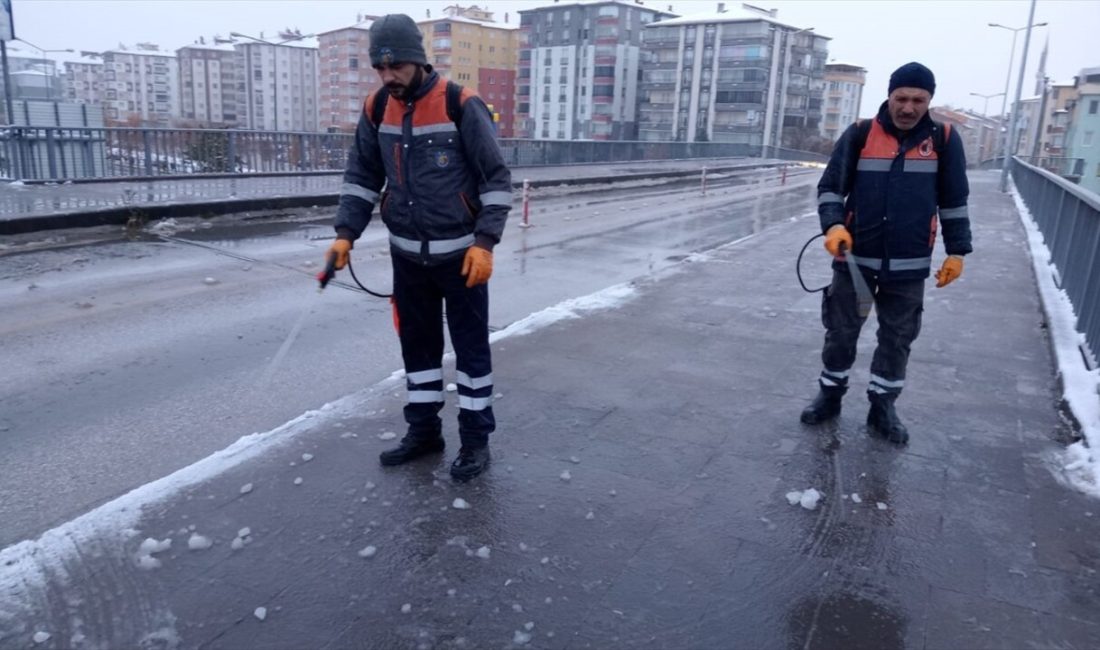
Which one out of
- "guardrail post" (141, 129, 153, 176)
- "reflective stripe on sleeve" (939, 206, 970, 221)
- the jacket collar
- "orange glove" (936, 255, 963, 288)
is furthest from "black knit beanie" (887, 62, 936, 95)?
"guardrail post" (141, 129, 153, 176)

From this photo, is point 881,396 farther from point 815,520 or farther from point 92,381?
point 92,381

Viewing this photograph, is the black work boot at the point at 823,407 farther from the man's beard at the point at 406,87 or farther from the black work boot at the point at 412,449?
the man's beard at the point at 406,87

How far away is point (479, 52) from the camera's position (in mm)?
122625

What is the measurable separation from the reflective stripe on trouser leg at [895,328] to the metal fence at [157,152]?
656 inches

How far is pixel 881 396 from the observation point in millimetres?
4727

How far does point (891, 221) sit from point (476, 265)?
231 cm

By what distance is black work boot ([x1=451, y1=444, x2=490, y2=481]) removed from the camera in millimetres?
3975

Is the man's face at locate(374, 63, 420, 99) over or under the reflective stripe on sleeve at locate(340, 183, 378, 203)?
over

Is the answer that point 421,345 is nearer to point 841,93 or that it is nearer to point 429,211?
point 429,211

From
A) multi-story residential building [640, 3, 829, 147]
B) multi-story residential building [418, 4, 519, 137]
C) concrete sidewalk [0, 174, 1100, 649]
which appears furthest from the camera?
multi-story residential building [418, 4, 519, 137]

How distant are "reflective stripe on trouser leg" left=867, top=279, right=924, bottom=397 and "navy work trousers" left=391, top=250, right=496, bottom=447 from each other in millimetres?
2280

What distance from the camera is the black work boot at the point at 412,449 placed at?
4.13 m

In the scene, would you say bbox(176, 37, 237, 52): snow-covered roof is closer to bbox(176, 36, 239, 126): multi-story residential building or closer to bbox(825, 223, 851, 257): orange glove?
bbox(176, 36, 239, 126): multi-story residential building

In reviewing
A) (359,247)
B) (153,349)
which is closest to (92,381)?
(153,349)
